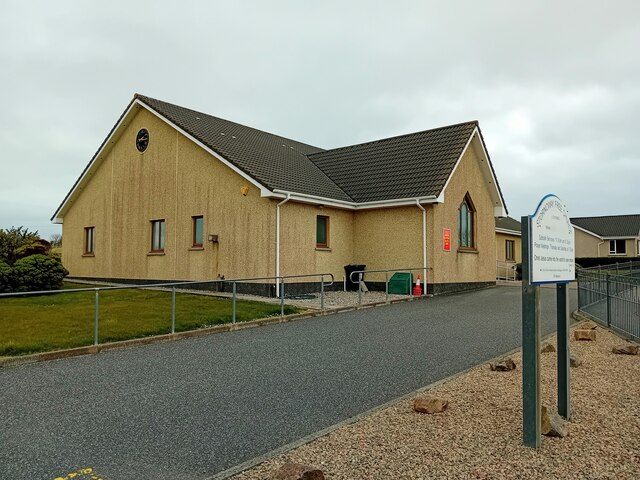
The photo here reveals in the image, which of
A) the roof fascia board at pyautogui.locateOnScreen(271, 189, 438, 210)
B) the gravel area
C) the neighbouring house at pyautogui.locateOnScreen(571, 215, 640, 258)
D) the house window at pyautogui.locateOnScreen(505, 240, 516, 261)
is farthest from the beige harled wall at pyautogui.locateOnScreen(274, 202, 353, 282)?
the neighbouring house at pyautogui.locateOnScreen(571, 215, 640, 258)

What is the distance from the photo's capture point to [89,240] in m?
24.7

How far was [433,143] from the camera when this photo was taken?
852 inches

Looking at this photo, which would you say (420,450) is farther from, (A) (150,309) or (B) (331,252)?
(B) (331,252)

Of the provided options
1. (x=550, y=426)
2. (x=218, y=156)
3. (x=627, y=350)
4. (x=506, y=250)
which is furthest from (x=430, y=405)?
(x=506, y=250)

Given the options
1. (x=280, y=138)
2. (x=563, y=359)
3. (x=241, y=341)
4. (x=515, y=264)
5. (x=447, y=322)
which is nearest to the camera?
(x=563, y=359)

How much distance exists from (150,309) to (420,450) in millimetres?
9360

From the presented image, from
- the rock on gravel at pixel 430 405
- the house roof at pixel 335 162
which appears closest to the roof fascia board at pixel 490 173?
the house roof at pixel 335 162

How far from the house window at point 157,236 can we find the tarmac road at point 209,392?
35.4 ft

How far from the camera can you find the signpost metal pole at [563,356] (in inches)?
205

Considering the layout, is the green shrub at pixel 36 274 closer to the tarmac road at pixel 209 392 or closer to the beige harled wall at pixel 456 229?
the tarmac road at pixel 209 392

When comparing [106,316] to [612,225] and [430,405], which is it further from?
[612,225]

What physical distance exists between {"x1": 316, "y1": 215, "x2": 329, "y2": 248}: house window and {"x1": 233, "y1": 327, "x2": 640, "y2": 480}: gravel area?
12.9 meters

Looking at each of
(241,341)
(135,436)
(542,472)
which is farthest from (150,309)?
(542,472)

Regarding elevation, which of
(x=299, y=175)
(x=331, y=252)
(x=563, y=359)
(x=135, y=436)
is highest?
(x=299, y=175)
